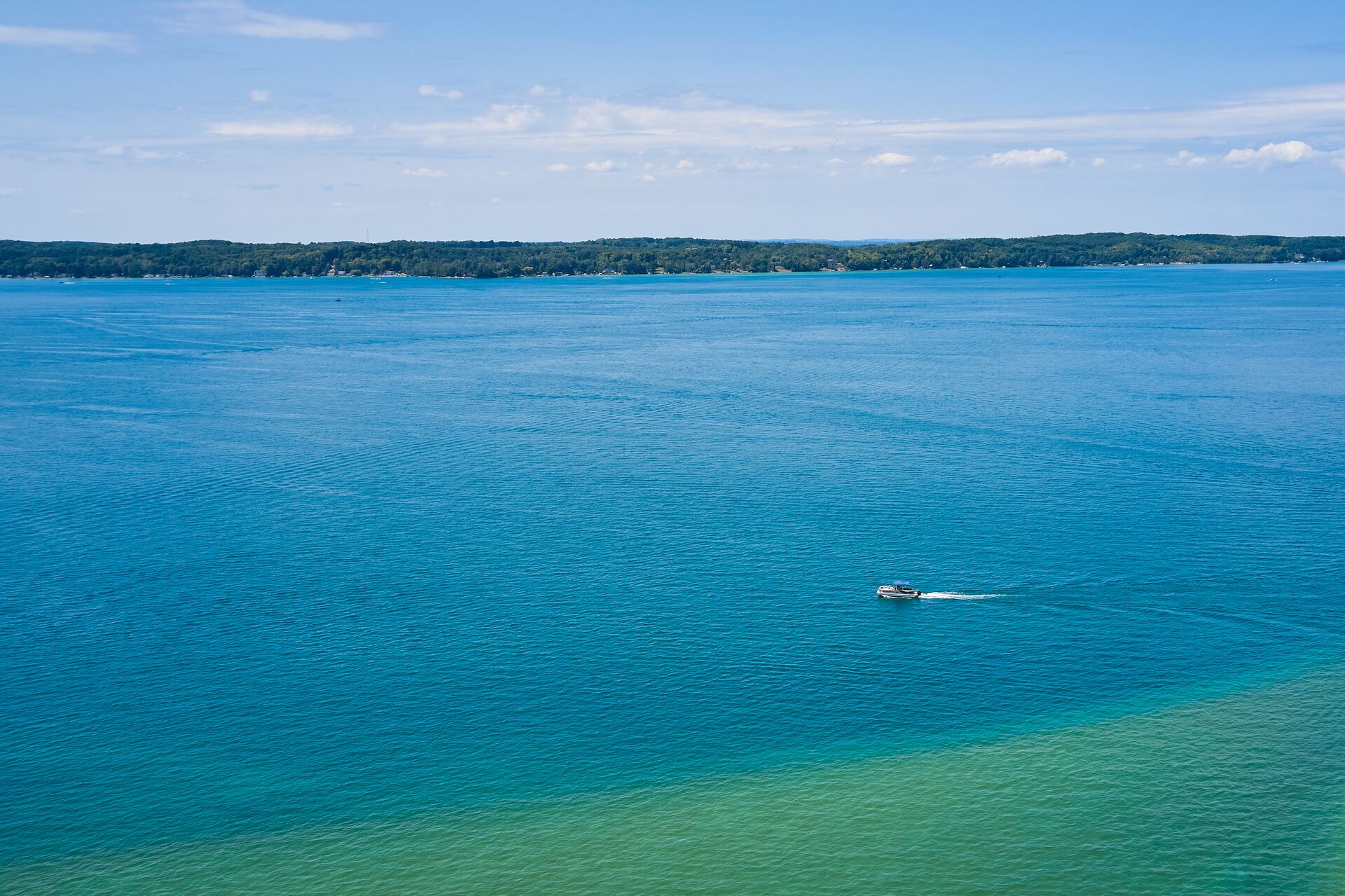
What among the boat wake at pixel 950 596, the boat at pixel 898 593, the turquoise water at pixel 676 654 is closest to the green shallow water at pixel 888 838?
the turquoise water at pixel 676 654

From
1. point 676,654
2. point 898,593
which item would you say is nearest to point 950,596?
point 898,593

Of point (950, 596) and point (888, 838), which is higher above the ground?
point (950, 596)

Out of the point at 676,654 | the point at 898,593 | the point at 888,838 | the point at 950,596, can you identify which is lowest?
the point at 888,838

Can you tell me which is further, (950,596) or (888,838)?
(950,596)

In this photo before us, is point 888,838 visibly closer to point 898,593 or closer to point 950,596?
point 898,593

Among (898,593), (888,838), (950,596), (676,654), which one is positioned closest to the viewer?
(888,838)

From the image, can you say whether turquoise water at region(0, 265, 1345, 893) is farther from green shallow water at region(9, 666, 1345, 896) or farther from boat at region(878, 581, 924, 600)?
boat at region(878, 581, 924, 600)
